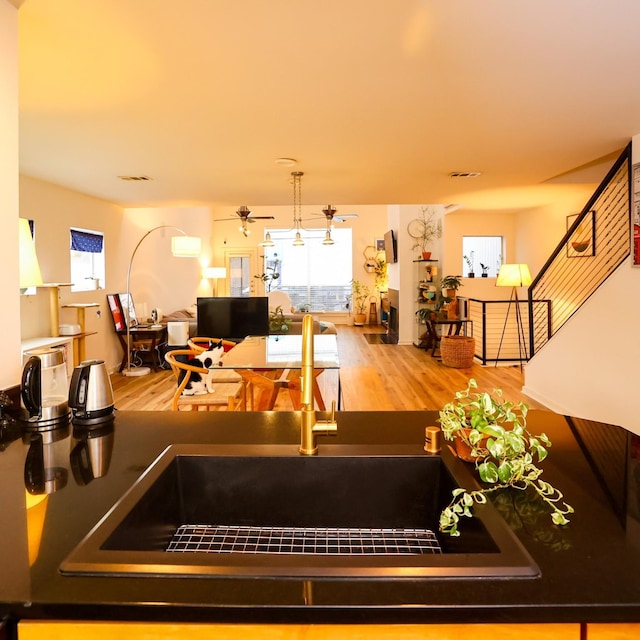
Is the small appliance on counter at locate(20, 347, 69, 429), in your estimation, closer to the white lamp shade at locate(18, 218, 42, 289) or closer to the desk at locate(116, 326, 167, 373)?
the white lamp shade at locate(18, 218, 42, 289)

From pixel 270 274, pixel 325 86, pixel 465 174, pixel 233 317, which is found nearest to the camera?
pixel 325 86

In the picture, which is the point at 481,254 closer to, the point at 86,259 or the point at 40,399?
the point at 86,259

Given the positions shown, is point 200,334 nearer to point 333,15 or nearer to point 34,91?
point 34,91

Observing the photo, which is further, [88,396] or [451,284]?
[451,284]

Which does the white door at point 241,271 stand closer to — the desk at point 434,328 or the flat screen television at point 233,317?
the desk at point 434,328

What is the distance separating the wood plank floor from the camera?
4824mm

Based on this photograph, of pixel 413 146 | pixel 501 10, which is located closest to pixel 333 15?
pixel 501 10

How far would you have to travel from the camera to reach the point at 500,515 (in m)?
0.88

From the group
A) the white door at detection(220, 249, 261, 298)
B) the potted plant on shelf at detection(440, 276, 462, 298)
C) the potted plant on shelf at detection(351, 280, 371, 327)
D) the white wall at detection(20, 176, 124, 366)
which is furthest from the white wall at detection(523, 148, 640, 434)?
the white door at detection(220, 249, 261, 298)

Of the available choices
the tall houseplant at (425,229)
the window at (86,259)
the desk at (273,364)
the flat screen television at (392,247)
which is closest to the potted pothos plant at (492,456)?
the desk at (273,364)

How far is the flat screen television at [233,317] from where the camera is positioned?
18.2 feet

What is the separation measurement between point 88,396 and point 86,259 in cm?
506

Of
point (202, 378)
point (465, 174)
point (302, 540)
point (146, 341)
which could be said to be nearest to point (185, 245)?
point (146, 341)

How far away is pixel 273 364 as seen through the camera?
3266 millimetres
